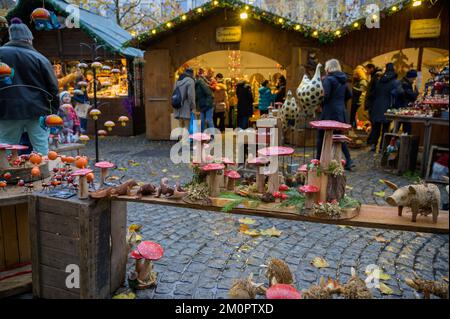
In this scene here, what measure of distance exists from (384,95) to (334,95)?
3.10m

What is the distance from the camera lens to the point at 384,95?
8227 mm

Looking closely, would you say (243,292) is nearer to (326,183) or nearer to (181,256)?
(326,183)

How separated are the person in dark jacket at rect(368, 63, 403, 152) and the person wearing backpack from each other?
→ 4350mm

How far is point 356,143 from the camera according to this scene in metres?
9.25

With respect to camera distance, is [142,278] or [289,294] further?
[142,278]

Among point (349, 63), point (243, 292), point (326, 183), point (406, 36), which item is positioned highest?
point (406, 36)

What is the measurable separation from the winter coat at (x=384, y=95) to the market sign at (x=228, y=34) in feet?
Result: 12.0

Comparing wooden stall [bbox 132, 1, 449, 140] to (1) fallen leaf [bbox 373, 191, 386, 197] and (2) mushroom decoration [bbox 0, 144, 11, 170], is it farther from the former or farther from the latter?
(2) mushroom decoration [bbox 0, 144, 11, 170]

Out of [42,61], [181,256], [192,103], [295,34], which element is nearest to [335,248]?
[181,256]

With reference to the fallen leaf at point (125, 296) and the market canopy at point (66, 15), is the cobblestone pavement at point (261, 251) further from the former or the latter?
the market canopy at point (66, 15)

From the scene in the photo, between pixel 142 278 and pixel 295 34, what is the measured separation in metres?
7.68

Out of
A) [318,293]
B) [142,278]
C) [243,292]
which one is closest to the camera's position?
[318,293]

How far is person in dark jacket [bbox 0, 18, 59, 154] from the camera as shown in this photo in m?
3.80

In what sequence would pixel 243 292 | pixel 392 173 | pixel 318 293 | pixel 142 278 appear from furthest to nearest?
pixel 392 173 < pixel 142 278 < pixel 243 292 < pixel 318 293
